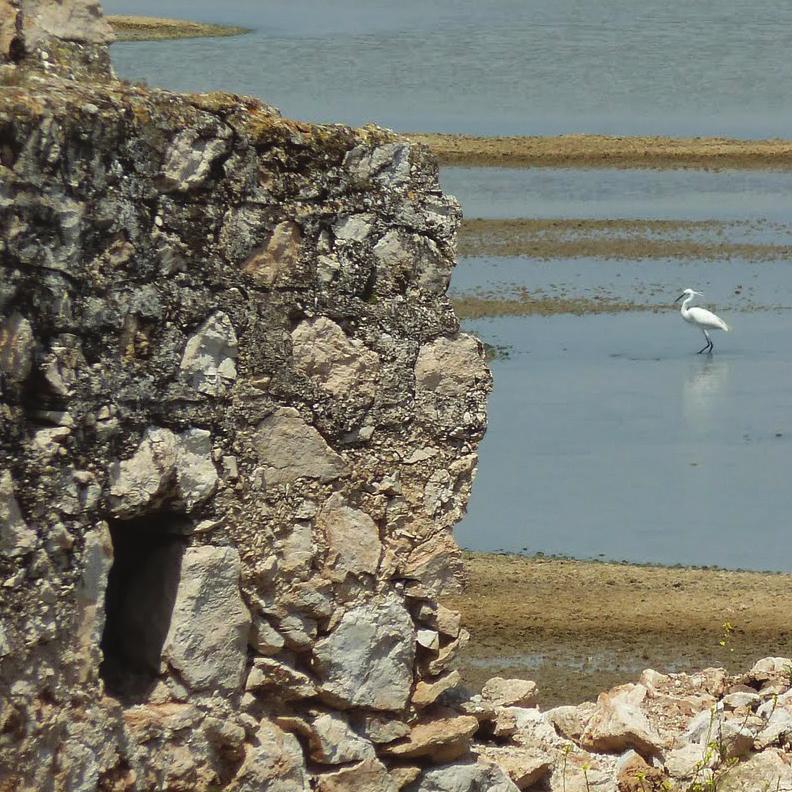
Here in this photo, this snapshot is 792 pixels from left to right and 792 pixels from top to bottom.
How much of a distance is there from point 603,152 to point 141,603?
2690 centimetres

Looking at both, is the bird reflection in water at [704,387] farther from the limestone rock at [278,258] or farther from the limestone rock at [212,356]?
the limestone rock at [212,356]

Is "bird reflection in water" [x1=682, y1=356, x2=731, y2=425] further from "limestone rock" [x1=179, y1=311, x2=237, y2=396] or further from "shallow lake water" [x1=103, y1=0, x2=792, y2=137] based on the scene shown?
"shallow lake water" [x1=103, y1=0, x2=792, y2=137]

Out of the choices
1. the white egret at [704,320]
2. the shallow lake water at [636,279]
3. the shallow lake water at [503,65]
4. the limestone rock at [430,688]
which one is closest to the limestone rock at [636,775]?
the limestone rock at [430,688]

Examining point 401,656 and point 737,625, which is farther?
point 737,625

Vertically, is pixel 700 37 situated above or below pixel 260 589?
above

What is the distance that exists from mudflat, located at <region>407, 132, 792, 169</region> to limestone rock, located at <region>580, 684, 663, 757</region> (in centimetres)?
2285

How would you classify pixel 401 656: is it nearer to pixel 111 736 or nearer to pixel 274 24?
pixel 111 736

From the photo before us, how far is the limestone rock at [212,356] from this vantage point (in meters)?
5.40

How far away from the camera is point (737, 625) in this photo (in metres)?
10.9

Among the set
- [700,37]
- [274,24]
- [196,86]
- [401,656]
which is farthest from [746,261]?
[274,24]

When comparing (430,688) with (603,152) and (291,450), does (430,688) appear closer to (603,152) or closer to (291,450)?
(291,450)

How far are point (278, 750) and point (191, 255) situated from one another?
171cm

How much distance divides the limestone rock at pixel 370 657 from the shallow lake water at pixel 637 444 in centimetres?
664

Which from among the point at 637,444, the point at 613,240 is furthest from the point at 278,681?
the point at 613,240
